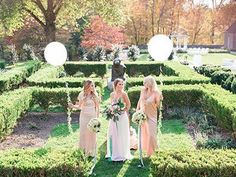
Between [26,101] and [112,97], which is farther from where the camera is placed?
[26,101]

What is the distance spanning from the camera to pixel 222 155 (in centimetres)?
672

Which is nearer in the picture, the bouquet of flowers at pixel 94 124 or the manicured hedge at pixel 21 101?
the bouquet of flowers at pixel 94 124

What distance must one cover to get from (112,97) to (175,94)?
4872 mm

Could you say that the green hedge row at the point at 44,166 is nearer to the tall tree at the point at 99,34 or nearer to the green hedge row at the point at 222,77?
the green hedge row at the point at 222,77

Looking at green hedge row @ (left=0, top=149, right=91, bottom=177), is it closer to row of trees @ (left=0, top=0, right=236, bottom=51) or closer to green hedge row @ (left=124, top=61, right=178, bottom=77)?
green hedge row @ (left=124, top=61, right=178, bottom=77)

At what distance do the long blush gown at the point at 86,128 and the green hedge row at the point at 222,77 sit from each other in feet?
28.4

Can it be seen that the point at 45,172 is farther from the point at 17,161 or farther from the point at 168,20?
the point at 168,20

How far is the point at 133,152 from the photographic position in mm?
9719

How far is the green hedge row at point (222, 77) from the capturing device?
663 inches

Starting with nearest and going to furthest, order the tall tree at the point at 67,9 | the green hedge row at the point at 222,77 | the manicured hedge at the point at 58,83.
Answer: the manicured hedge at the point at 58,83, the green hedge row at the point at 222,77, the tall tree at the point at 67,9

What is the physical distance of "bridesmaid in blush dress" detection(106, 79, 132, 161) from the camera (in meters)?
8.89

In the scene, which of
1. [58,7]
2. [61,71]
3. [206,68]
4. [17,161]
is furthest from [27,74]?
[17,161]

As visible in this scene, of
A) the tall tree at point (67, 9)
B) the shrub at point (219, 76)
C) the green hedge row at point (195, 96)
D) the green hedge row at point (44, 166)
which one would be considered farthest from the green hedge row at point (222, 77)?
the green hedge row at point (44, 166)

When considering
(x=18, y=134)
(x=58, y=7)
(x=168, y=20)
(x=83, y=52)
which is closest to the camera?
(x=18, y=134)
